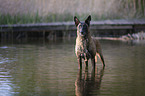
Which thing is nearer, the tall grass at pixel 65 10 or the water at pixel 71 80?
the water at pixel 71 80

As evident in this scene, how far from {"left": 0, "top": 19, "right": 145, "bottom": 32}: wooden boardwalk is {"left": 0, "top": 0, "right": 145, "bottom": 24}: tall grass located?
146 cm

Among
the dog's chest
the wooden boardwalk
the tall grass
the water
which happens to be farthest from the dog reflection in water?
the tall grass

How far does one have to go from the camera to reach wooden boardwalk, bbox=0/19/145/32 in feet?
84.0

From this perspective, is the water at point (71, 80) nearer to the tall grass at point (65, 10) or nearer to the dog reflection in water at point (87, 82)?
the dog reflection in water at point (87, 82)

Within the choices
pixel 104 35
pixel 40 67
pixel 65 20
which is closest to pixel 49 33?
pixel 65 20

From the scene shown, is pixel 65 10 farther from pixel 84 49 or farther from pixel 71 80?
pixel 71 80

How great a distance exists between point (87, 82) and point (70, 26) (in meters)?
20.4

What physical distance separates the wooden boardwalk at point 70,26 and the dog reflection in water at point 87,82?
17.6m

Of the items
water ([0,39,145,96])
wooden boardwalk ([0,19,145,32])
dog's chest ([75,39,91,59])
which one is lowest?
wooden boardwalk ([0,19,145,32])

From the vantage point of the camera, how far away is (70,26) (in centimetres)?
2680

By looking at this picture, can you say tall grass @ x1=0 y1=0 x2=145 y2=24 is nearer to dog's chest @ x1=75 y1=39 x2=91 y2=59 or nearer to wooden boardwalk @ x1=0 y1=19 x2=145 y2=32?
wooden boardwalk @ x1=0 y1=19 x2=145 y2=32

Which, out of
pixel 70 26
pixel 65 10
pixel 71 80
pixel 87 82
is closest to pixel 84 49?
pixel 71 80

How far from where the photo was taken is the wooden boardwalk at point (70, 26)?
84.0 ft

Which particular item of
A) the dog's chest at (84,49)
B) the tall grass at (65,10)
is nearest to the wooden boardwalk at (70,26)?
the tall grass at (65,10)
